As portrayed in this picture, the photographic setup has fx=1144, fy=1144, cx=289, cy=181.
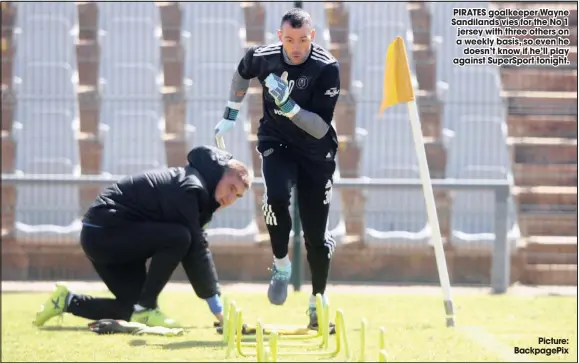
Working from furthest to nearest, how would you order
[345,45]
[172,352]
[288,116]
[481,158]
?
[345,45], [481,158], [288,116], [172,352]

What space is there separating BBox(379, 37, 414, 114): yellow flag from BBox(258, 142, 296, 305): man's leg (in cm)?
80

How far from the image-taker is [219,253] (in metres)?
10.3

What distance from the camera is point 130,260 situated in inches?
257

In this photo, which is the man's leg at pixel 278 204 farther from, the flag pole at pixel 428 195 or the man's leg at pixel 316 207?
the flag pole at pixel 428 195

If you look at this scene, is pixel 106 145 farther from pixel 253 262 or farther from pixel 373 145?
pixel 373 145

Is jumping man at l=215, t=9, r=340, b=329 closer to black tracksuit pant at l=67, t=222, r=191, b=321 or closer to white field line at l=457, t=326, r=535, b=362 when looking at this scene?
black tracksuit pant at l=67, t=222, r=191, b=321

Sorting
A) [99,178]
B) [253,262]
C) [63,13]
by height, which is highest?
[63,13]

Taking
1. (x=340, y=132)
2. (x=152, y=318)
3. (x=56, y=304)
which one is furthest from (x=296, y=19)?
(x=340, y=132)

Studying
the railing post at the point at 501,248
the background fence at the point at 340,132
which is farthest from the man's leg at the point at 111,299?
the railing post at the point at 501,248

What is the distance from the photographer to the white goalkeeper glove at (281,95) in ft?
19.3

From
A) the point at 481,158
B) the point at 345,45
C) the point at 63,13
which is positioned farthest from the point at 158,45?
the point at 481,158

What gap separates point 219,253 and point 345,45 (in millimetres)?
2567

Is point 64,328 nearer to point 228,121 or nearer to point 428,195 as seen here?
point 228,121

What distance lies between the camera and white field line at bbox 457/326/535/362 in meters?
5.36
